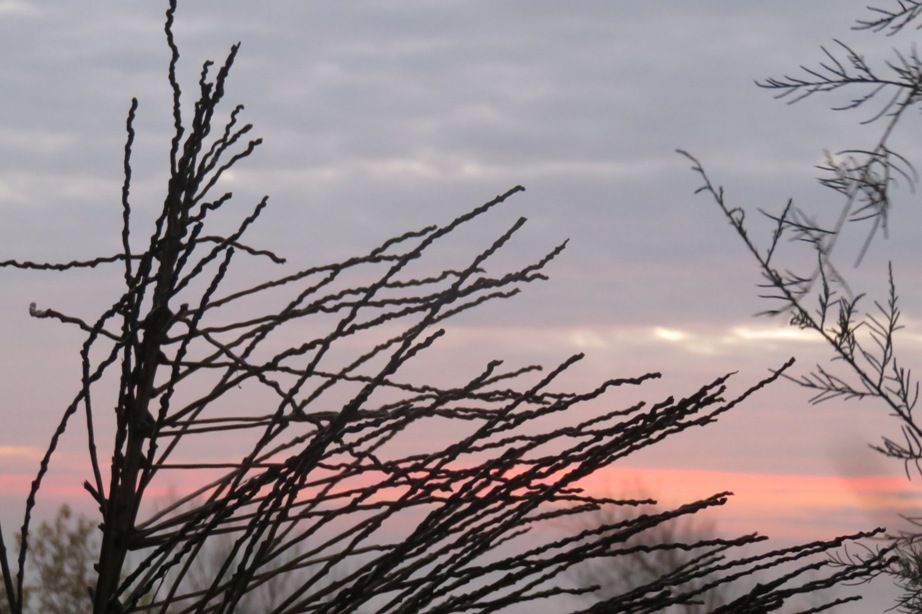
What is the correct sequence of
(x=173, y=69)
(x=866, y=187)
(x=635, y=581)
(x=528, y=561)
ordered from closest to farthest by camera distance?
(x=528, y=561) < (x=173, y=69) < (x=866, y=187) < (x=635, y=581)

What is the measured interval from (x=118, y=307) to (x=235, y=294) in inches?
11.3

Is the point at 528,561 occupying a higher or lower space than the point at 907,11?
lower

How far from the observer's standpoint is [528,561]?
2.09 meters

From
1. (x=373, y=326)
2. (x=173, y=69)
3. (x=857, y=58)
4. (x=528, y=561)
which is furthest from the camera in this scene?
(x=857, y=58)

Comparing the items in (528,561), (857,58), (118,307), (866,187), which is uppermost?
(857,58)

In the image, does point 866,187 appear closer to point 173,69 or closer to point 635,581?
point 173,69

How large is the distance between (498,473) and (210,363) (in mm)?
703

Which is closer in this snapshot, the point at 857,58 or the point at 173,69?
the point at 173,69

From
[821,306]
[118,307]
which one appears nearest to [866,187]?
[821,306]

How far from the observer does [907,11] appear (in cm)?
465

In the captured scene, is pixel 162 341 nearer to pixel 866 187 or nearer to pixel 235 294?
pixel 235 294

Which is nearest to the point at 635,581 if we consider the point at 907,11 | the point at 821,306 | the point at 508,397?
the point at 821,306

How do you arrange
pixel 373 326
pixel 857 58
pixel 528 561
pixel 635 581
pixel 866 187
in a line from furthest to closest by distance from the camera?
pixel 635 581 → pixel 857 58 → pixel 866 187 → pixel 373 326 → pixel 528 561

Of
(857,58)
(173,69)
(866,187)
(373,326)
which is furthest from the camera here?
(857,58)
